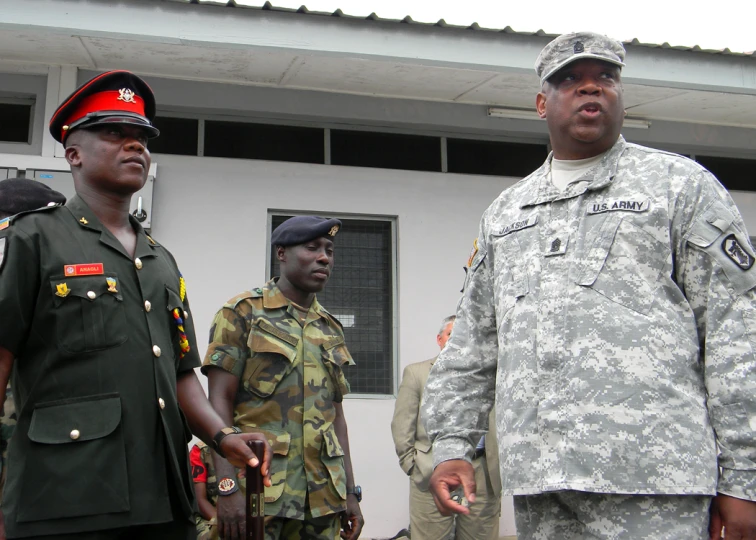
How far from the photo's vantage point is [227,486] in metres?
3.72

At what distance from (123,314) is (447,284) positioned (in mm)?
4826

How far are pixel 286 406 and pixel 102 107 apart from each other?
1.78m

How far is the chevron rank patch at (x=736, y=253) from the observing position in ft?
7.02

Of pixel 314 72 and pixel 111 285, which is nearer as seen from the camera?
pixel 111 285

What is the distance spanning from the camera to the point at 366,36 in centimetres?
607

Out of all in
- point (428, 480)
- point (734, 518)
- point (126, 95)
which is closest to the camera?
point (734, 518)

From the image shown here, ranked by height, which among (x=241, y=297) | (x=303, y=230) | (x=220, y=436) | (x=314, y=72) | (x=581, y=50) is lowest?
(x=220, y=436)

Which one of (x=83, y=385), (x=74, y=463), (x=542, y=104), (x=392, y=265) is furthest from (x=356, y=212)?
(x=74, y=463)

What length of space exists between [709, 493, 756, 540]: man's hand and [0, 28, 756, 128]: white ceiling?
15.3 feet

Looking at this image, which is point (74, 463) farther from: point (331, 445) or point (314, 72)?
point (314, 72)

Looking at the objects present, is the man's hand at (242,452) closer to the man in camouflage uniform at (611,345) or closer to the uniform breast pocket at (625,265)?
the man in camouflage uniform at (611,345)

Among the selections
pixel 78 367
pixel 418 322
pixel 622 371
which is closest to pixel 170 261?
pixel 78 367

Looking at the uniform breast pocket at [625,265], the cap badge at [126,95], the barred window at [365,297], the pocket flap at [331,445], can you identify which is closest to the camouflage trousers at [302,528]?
the pocket flap at [331,445]

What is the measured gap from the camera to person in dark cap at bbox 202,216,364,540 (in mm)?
3787
